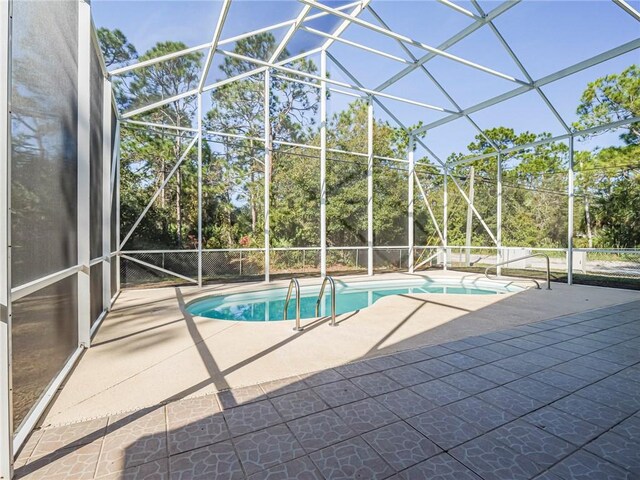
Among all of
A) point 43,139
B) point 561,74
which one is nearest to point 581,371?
point 43,139

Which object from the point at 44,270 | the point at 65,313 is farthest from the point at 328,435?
the point at 65,313

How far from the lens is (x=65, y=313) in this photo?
2580 mm

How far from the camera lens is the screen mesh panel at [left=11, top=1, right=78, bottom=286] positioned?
171 centimetres

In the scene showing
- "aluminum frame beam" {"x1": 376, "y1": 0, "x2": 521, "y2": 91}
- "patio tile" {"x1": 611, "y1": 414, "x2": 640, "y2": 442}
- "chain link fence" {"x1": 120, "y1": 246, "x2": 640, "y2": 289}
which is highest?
"aluminum frame beam" {"x1": 376, "y1": 0, "x2": 521, "y2": 91}

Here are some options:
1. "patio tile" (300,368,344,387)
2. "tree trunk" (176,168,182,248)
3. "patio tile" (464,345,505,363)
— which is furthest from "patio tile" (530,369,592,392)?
"tree trunk" (176,168,182,248)

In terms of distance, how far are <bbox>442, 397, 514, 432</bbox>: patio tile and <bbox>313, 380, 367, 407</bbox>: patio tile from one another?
0.58 metres

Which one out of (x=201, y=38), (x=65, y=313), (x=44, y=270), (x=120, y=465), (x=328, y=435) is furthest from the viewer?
(x=201, y=38)

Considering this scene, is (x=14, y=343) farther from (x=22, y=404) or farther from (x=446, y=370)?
(x=446, y=370)

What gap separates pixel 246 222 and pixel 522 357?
7831mm

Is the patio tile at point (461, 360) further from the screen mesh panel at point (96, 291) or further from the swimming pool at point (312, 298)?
the screen mesh panel at point (96, 291)

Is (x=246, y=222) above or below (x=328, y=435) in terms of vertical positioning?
above

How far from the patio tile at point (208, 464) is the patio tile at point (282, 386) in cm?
59

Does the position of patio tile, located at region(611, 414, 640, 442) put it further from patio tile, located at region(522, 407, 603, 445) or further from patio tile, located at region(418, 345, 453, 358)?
patio tile, located at region(418, 345, 453, 358)

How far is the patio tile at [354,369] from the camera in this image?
257 cm
